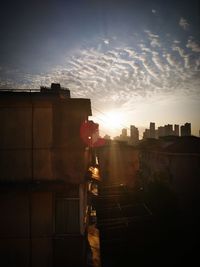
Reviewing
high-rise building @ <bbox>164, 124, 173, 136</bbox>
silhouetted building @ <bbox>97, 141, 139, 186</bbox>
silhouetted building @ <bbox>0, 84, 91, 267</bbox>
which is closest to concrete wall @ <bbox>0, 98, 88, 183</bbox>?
silhouetted building @ <bbox>0, 84, 91, 267</bbox>

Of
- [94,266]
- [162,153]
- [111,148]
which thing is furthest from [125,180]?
[94,266]

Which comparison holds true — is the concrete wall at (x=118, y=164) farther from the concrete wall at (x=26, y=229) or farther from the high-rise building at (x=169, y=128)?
the high-rise building at (x=169, y=128)

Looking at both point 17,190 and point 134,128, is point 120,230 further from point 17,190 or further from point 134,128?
point 134,128

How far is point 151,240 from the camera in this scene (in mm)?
19969

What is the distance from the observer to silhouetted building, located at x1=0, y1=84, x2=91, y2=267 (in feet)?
37.5

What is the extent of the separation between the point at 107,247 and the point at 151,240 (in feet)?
15.3

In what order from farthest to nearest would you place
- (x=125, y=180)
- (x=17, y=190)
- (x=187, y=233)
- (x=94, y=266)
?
(x=125, y=180) → (x=187, y=233) → (x=94, y=266) → (x=17, y=190)

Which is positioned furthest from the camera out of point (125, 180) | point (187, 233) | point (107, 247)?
point (125, 180)

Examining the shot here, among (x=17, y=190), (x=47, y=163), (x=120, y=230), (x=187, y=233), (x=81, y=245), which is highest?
(x=47, y=163)

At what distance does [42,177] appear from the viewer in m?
11.7

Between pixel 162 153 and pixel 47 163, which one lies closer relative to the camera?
pixel 47 163

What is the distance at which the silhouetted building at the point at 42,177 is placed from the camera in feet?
37.5

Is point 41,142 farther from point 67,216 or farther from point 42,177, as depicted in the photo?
point 67,216

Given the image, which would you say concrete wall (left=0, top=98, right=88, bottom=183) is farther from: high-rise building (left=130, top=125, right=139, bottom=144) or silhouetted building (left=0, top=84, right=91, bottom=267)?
high-rise building (left=130, top=125, right=139, bottom=144)
